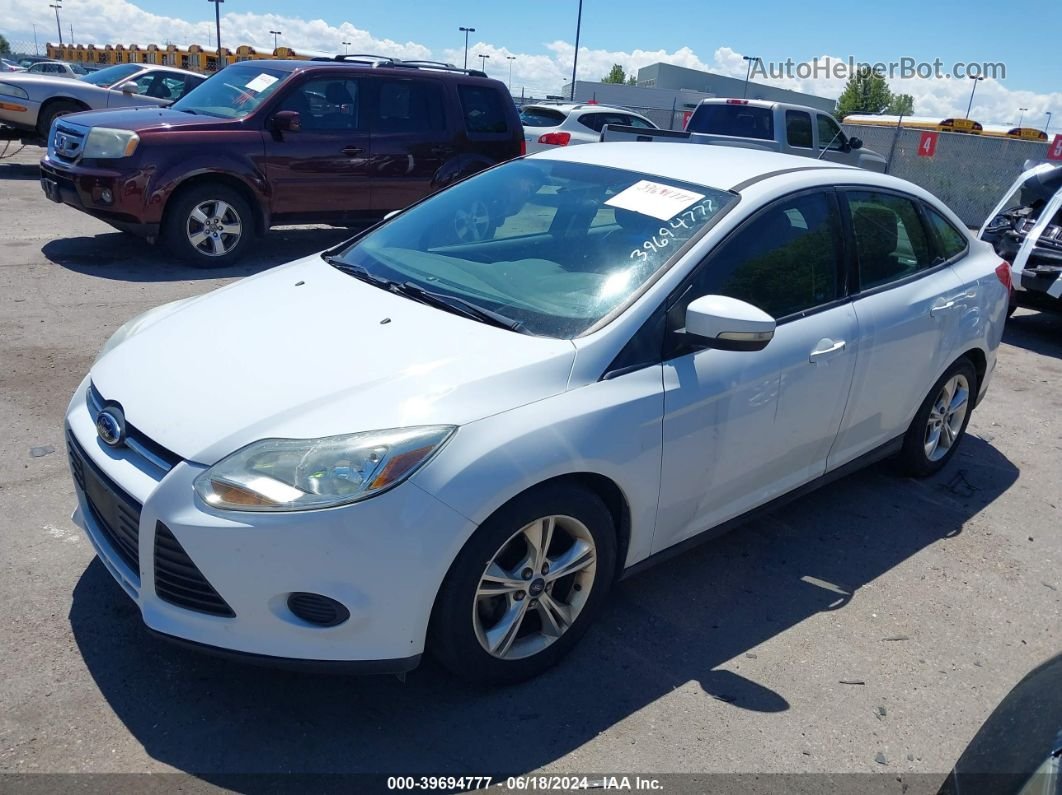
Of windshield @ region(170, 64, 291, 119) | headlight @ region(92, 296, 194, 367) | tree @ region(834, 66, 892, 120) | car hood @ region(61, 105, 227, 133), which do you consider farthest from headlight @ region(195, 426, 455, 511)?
tree @ region(834, 66, 892, 120)

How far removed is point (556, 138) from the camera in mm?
13273

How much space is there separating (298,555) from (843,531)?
2834 mm

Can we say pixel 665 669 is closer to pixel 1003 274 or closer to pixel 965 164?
pixel 1003 274

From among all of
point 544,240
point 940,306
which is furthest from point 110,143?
point 940,306

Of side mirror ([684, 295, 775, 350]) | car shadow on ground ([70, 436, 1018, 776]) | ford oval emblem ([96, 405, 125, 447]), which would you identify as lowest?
car shadow on ground ([70, 436, 1018, 776])

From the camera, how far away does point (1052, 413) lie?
636 cm

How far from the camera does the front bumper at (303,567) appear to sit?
2.42 m

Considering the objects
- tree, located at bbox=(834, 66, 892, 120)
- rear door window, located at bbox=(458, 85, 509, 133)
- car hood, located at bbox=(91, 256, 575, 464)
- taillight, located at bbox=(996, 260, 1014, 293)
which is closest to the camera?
car hood, located at bbox=(91, 256, 575, 464)

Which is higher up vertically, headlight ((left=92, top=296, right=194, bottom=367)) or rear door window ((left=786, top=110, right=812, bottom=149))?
rear door window ((left=786, top=110, right=812, bottom=149))

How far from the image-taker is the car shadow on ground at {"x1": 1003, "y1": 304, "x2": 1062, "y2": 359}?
8305mm

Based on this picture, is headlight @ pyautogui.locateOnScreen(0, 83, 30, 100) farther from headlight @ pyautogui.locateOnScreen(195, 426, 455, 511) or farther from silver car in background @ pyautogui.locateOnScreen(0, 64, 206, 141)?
headlight @ pyautogui.locateOnScreen(195, 426, 455, 511)

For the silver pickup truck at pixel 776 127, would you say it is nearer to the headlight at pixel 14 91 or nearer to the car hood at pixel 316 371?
the headlight at pixel 14 91

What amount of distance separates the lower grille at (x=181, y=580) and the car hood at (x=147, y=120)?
657cm

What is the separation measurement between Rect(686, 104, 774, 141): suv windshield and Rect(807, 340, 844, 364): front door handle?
10.7 m
